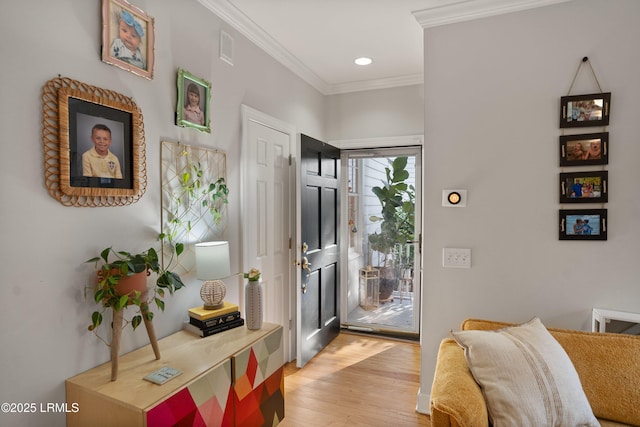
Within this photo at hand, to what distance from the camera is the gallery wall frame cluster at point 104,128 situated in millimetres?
1446

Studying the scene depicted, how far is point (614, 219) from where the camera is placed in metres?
2.06

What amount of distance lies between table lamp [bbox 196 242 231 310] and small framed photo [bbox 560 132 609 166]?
203cm

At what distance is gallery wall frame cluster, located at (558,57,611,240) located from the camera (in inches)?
81.0

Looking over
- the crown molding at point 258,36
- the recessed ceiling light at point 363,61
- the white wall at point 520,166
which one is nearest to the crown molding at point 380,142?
the crown molding at point 258,36

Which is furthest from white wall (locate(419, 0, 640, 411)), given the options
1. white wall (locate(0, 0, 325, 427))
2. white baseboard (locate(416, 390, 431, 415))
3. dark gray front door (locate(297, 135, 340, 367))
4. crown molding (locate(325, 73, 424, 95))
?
white wall (locate(0, 0, 325, 427))

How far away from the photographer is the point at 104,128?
5.34ft

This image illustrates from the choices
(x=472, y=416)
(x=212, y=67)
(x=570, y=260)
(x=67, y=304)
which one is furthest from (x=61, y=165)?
(x=570, y=260)

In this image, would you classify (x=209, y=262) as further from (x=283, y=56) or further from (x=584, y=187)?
(x=584, y=187)

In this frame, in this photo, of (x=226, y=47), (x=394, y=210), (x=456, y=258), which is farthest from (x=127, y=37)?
(x=394, y=210)

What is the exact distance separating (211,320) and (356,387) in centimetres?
140

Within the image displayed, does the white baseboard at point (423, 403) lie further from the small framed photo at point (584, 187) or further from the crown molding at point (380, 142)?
the crown molding at point (380, 142)

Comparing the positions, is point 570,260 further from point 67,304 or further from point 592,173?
point 67,304

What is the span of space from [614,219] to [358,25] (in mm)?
2019

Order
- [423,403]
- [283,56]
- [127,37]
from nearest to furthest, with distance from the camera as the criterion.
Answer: [127,37] → [423,403] → [283,56]
